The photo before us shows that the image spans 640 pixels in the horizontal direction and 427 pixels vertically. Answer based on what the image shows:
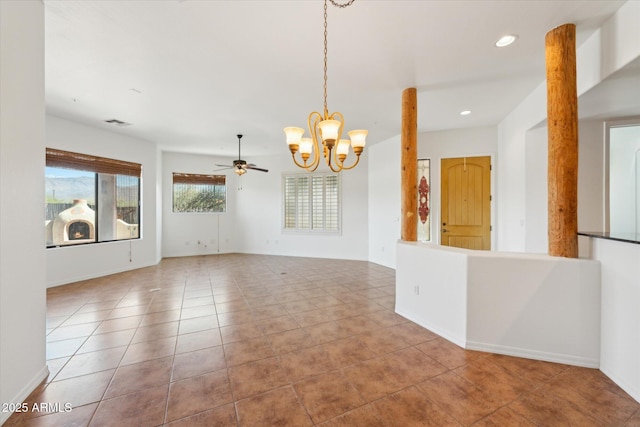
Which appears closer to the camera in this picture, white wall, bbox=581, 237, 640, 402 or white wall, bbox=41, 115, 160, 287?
white wall, bbox=581, 237, 640, 402

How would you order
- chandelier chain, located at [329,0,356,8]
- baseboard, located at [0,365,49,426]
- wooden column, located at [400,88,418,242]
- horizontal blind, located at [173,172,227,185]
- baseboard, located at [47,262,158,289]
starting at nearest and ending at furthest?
baseboard, located at [0,365,49,426] < chandelier chain, located at [329,0,356,8] < wooden column, located at [400,88,418,242] < baseboard, located at [47,262,158,289] < horizontal blind, located at [173,172,227,185]

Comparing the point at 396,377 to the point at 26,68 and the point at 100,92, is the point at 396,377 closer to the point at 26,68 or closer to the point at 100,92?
the point at 26,68

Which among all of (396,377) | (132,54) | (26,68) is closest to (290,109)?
(132,54)

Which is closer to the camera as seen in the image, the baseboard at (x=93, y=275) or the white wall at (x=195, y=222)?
the baseboard at (x=93, y=275)

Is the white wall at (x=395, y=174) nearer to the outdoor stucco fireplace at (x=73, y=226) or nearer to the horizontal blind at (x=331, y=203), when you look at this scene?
the horizontal blind at (x=331, y=203)

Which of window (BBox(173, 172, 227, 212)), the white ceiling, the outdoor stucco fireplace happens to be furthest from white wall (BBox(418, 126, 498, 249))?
the outdoor stucco fireplace

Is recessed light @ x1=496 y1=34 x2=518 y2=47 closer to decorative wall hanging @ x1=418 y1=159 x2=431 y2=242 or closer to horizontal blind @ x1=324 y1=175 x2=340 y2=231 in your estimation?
decorative wall hanging @ x1=418 y1=159 x2=431 y2=242

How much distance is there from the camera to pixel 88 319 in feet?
A: 10.8

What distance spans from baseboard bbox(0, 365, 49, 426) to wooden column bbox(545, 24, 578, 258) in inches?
169

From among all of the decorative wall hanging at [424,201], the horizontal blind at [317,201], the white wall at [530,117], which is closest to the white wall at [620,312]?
the white wall at [530,117]

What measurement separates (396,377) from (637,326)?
1.74m

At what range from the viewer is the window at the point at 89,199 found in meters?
4.80

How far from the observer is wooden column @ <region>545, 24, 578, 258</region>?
2268mm

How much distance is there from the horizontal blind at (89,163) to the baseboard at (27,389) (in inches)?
164
